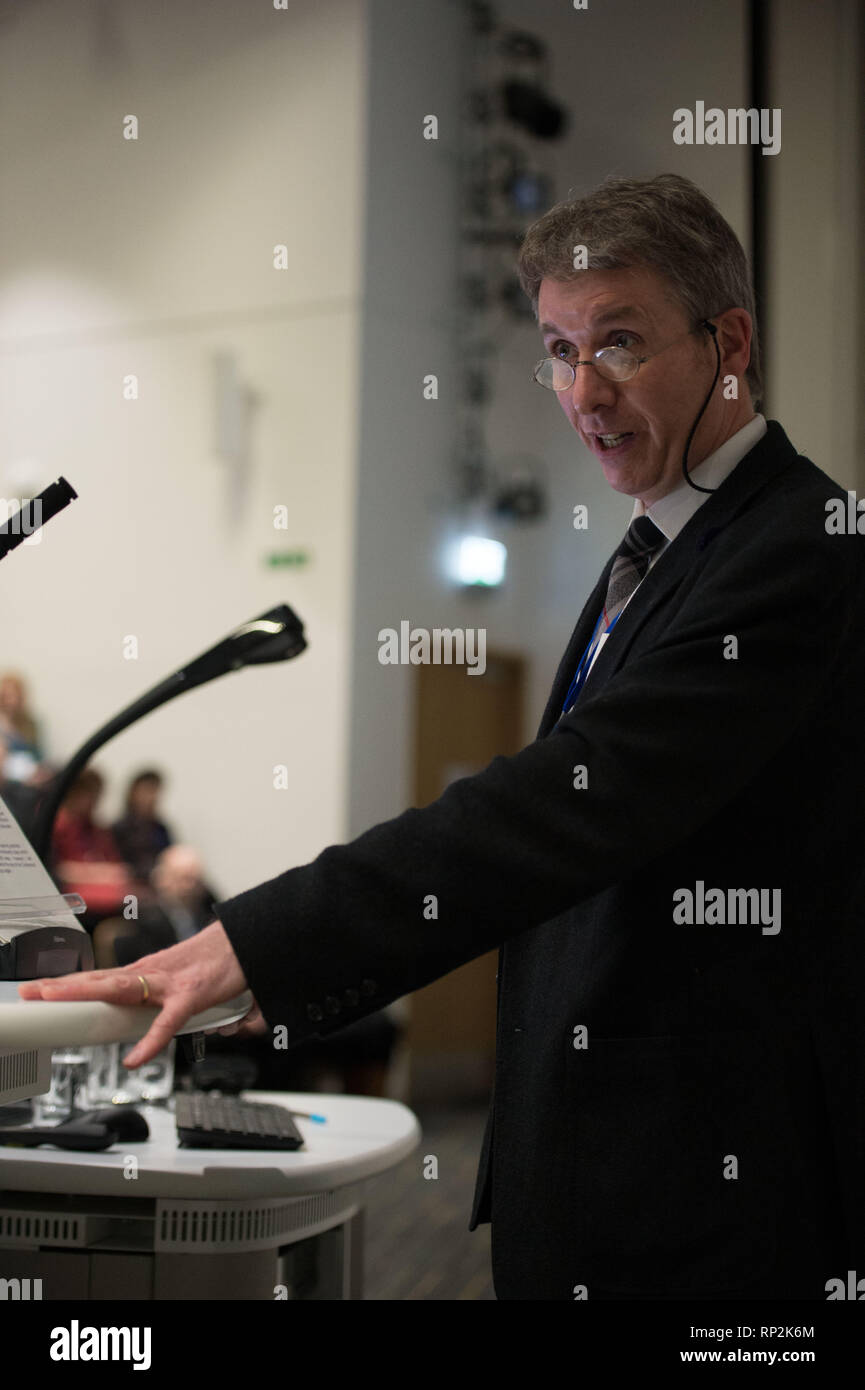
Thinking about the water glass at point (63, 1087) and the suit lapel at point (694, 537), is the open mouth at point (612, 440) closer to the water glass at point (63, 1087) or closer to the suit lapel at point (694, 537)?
the suit lapel at point (694, 537)

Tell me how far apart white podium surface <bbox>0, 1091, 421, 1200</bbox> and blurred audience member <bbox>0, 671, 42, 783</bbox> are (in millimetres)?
4498

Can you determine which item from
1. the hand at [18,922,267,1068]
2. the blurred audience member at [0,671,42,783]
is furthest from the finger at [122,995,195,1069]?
the blurred audience member at [0,671,42,783]

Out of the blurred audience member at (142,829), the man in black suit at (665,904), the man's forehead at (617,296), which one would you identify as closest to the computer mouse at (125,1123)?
the man in black suit at (665,904)

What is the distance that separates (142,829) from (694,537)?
492 cm

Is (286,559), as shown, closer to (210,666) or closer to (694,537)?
(210,666)

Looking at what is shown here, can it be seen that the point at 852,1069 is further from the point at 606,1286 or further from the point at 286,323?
the point at 286,323

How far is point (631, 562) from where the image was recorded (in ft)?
4.39

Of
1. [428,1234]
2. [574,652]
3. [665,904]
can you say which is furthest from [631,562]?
[428,1234]

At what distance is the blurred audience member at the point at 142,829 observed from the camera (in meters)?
5.75

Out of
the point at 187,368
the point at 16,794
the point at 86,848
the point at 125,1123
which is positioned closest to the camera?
the point at 125,1123

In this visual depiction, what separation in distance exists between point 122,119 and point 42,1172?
597 centimetres

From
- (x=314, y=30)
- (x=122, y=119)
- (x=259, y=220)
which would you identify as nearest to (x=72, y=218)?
(x=122, y=119)
